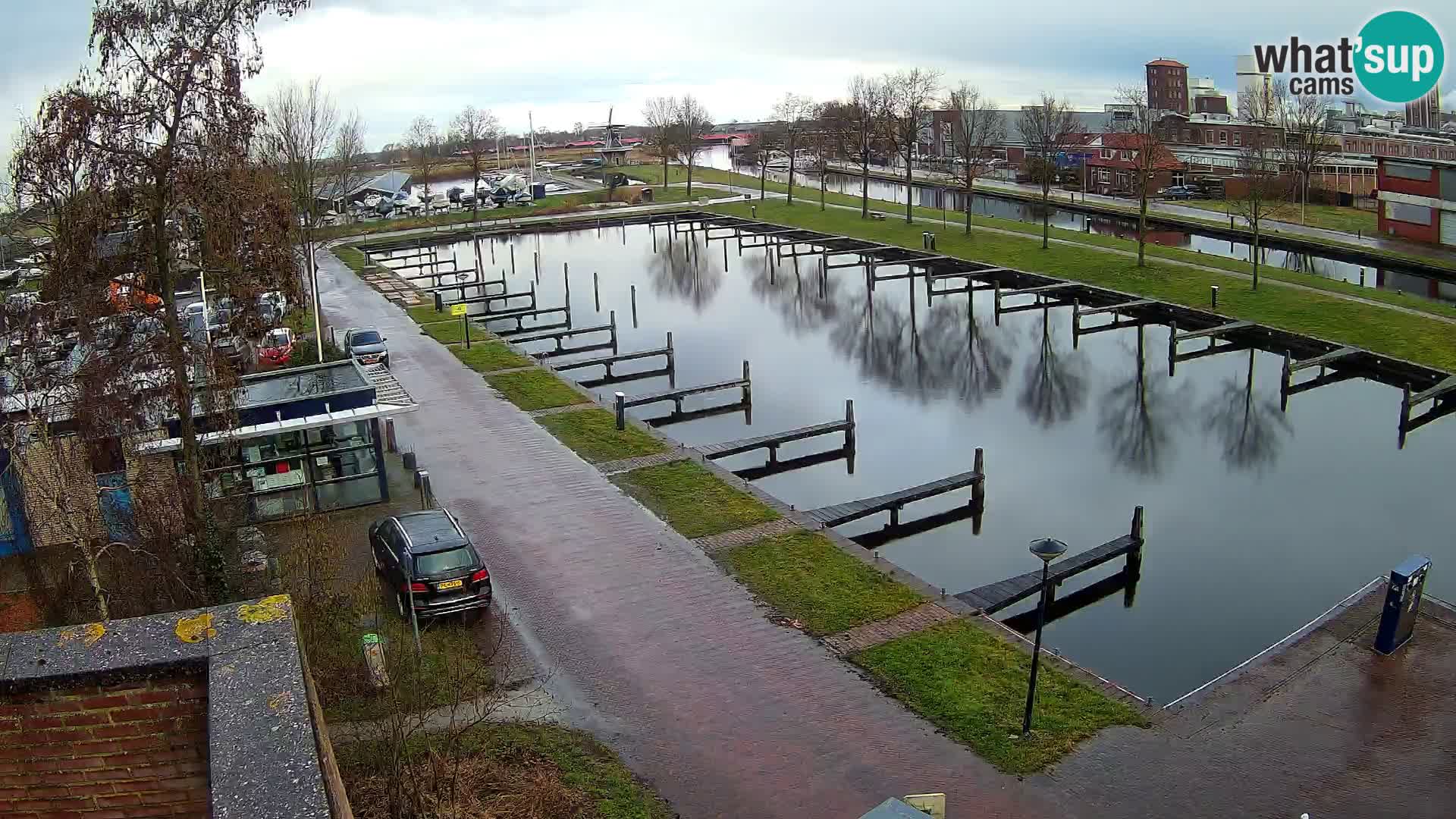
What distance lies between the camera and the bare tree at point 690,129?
8754 centimetres

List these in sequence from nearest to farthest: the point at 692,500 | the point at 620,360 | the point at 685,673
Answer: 1. the point at 685,673
2. the point at 692,500
3. the point at 620,360

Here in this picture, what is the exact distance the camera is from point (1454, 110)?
5276 inches

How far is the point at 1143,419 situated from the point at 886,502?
37.5ft

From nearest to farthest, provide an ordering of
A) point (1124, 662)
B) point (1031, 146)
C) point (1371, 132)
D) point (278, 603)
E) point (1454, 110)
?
point (278, 603) → point (1124, 662) → point (1371, 132) → point (1031, 146) → point (1454, 110)

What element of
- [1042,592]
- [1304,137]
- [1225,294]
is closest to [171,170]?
[1042,592]

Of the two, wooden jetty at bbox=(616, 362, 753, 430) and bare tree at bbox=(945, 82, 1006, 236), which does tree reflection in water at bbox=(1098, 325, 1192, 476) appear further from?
bare tree at bbox=(945, 82, 1006, 236)

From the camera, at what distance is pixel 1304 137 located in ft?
205

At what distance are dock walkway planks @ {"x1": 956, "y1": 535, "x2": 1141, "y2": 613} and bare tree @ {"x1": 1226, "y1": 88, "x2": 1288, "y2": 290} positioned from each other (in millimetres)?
24037

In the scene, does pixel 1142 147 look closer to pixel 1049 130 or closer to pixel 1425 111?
pixel 1049 130

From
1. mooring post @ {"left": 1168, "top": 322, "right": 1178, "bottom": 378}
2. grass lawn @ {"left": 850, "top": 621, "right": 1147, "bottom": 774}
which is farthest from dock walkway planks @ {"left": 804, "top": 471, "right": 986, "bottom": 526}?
mooring post @ {"left": 1168, "top": 322, "right": 1178, "bottom": 378}

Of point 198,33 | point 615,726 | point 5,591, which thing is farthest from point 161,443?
point 615,726

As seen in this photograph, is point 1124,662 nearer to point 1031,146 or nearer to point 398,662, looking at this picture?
point 398,662

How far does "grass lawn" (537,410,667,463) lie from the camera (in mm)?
25469

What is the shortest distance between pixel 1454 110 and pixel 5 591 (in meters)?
155
